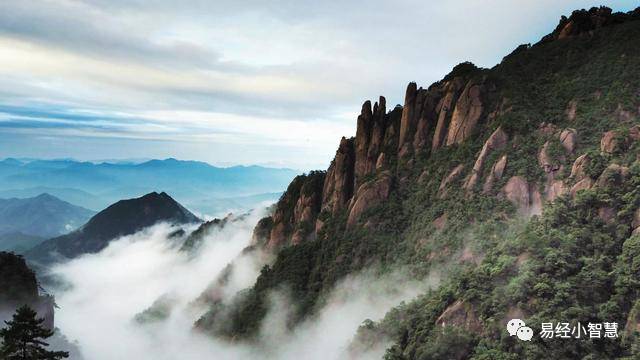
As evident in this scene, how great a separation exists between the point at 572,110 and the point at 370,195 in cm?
4507

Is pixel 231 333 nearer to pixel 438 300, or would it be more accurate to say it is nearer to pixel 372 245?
pixel 372 245

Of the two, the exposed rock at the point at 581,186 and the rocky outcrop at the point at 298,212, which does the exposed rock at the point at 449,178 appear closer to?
the exposed rock at the point at 581,186

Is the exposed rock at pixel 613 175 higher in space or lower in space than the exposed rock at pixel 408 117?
lower

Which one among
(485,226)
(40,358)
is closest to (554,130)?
(485,226)

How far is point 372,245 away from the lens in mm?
112438

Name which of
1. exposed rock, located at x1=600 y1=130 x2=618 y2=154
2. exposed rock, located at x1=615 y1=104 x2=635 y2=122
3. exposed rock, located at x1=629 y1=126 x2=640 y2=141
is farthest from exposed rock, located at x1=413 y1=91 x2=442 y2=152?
exposed rock, located at x1=629 y1=126 x2=640 y2=141

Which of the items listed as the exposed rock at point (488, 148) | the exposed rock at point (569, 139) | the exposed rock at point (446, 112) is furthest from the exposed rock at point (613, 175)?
the exposed rock at point (446, 112)

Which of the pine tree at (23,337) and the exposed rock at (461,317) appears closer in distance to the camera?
the pine tree at (23,337)

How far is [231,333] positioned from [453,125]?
2857 inches

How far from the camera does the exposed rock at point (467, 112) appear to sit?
10650cm

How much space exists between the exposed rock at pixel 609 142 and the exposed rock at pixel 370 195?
166ft

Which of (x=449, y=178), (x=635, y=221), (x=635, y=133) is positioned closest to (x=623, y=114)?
(x=635, y=133)

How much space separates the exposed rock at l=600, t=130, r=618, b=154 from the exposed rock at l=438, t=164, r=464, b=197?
97.6ft

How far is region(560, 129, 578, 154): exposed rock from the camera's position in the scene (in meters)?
83.4
